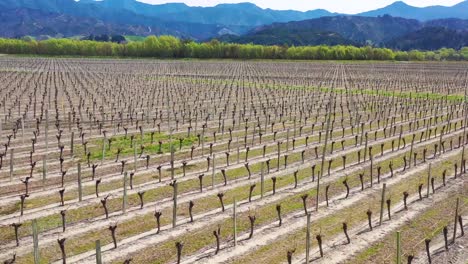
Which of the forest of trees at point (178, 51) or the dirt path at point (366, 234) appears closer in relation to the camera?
the dirt path at point (366, 234)

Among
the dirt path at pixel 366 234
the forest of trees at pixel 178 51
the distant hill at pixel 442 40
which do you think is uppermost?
the distant hill at pixel 442 40

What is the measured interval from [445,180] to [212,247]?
8.16 meters

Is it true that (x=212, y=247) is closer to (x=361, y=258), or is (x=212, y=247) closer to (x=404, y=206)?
(x=361, y=258)

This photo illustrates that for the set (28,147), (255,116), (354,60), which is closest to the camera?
(28,147)

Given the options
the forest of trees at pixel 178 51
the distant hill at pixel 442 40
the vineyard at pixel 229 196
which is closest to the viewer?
the vineyard at pixel 229 196

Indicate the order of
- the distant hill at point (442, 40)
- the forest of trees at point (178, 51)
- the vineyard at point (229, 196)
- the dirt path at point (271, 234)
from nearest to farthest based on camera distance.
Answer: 1. the dirt path at point (271, 234)
2. the vineyard at point (229, 196)
3. the forest of trees at point (178, 51)
4. the distant hill at point (442, 40)

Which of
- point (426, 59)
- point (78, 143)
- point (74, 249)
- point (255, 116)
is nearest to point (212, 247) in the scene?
point (74, 249)

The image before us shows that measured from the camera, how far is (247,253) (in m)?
9.79

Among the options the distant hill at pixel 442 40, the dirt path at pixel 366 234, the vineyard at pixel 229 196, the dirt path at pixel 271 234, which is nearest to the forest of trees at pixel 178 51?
the distant hill at pixel 442 40

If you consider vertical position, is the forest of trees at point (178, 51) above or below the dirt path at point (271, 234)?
above

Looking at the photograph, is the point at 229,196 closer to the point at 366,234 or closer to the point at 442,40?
the point at 366,234

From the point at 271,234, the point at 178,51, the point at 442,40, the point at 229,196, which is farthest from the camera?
the point at 442,40

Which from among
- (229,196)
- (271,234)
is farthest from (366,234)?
(229,196)

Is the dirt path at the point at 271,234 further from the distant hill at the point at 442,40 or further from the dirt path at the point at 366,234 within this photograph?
the distant hill at the point at 442,40
